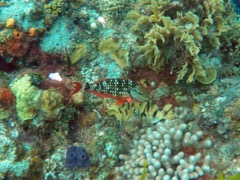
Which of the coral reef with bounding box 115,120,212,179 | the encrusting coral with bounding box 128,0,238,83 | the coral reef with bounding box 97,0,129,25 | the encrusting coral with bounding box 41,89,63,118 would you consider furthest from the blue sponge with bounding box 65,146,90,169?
the coral reef with bounding box 97,0,129,25

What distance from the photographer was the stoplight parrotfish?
4227 millimetres

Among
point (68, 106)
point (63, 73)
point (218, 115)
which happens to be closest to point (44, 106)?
point (68, 106)

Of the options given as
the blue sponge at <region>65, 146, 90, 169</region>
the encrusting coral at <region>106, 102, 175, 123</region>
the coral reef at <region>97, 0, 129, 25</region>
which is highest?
the coral reef at <region>97, 0, 129, 25</region>

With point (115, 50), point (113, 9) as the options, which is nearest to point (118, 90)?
point (115, 50)

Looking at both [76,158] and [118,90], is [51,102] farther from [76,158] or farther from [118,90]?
[118,90]

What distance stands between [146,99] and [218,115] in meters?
1.25

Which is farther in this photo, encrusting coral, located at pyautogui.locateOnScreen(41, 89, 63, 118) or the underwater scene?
encrusting coral, located at pyautogui.locateOnScreen(41, 89, 63, 118)

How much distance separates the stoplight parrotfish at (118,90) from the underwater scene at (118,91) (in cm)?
2

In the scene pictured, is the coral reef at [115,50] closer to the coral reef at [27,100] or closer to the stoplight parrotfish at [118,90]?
the stoplight parrotfish at [118,90]

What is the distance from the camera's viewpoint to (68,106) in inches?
182

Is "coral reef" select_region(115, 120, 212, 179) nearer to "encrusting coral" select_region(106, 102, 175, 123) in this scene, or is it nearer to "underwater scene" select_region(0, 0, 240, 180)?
"underwater scene" select_region(0, 0, 240, 180)

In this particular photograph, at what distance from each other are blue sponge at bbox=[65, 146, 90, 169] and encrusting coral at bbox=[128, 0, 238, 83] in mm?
2125

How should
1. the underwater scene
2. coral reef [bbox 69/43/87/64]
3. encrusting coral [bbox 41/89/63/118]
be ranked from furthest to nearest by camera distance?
coral reef [bbox 69/43/87/64] → encrusting coral [bbox 41/89/63/118] → the underwater scene

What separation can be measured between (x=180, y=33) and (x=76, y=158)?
2877mm
